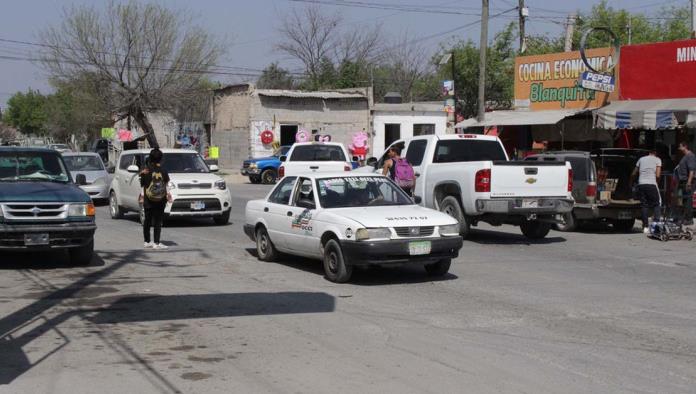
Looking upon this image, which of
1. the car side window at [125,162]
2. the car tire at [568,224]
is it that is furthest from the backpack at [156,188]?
the car tire at [568,224]

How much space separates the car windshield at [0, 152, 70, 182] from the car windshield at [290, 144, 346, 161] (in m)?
11.0

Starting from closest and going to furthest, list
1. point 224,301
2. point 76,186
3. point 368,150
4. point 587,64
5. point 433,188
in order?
point 224,301
point 76,186
point 433,188
point 587,64
point 368,150

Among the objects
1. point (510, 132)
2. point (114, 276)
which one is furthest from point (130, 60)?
point (114, 276)

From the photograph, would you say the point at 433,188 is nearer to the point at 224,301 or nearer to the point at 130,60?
the point at 224,301

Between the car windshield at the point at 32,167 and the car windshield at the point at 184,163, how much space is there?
5.54m

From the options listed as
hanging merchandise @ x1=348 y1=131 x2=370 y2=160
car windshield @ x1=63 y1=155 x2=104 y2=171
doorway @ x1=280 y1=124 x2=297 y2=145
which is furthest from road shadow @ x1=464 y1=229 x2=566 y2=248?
doorway @ x1=280 y1=124 x2=297 y2=145

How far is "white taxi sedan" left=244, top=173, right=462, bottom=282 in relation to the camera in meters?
10.2

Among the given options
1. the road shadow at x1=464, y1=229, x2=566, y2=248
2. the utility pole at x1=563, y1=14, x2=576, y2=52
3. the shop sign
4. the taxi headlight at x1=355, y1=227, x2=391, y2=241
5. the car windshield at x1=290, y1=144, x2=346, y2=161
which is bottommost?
the road shadow at x1=464, y1=229, x2=566, y2=248

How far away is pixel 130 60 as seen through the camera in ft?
150

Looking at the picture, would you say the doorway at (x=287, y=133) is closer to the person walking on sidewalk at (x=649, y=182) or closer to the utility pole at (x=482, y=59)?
the utility pole at (x=482, y=59)

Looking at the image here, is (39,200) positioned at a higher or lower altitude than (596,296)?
higher

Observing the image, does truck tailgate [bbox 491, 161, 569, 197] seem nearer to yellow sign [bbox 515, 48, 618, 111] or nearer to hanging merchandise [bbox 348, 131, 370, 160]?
yellow sign [bbox 515, 48, 618, 111]

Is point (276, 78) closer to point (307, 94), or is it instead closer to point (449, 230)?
point (307, 94)

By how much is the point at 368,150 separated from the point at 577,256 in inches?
1397
